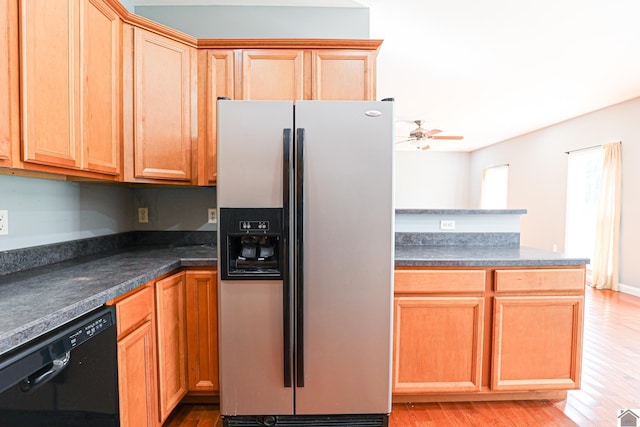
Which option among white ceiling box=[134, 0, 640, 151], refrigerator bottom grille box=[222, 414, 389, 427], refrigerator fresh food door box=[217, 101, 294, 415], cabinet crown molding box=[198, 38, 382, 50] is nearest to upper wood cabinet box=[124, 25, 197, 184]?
cabinet crown molding box=[198, 38, 382, 50]

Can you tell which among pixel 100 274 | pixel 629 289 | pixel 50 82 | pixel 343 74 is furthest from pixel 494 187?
pixel 50 82

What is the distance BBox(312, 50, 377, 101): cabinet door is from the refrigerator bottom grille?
1848mm

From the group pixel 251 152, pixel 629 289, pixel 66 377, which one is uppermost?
pixel 251 152

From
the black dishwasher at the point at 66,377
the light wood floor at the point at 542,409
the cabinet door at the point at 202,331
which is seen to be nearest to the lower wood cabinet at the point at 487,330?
the light wood floor at the point at 542,409

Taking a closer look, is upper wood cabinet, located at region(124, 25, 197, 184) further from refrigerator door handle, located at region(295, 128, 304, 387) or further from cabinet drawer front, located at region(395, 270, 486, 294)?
cabinet drawer front, located at region(395, 270, 486, 294)

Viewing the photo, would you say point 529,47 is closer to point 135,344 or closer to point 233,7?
point 233,7

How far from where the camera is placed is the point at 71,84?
4.28 feet

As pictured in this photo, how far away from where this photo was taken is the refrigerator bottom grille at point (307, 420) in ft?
5.10

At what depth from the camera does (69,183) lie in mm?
1680

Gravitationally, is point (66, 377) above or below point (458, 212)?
below

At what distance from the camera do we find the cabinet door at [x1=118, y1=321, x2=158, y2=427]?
1.18 m

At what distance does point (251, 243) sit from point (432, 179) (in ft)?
24.0

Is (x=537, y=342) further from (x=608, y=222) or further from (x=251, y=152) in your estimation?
(x=608, y=222)

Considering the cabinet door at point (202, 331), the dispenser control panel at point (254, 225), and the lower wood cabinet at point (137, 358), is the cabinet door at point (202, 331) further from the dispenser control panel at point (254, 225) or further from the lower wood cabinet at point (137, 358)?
the dispenser control panel at point (254, 225)
